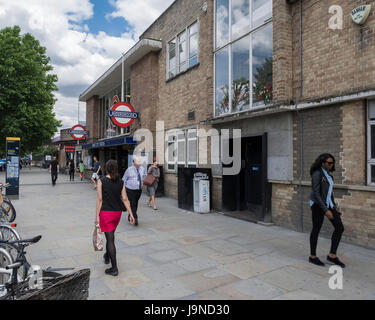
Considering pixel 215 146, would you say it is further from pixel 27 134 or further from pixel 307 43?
pixel 27 134

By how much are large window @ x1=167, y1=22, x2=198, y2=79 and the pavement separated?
6538mm

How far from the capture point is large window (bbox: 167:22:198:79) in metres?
11.7

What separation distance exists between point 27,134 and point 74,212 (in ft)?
65.3

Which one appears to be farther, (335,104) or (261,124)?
(261,124)

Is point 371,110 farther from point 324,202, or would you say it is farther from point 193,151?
point 193,151

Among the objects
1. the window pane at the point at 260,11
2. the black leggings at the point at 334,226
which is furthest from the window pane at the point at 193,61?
the black leggings at the point at 334,226

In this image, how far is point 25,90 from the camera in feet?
A: 81.3

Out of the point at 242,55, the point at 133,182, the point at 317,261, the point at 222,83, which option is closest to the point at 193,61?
the point at 222,83

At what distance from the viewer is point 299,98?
7.09 meters

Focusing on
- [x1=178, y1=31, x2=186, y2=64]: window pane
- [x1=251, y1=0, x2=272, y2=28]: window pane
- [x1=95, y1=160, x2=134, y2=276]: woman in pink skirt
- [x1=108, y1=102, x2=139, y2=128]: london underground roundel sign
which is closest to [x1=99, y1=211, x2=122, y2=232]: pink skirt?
[x1=95, y1=160, x2=134, y2=276]: woman in pink skirt

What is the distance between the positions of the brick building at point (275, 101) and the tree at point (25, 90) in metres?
17.0
